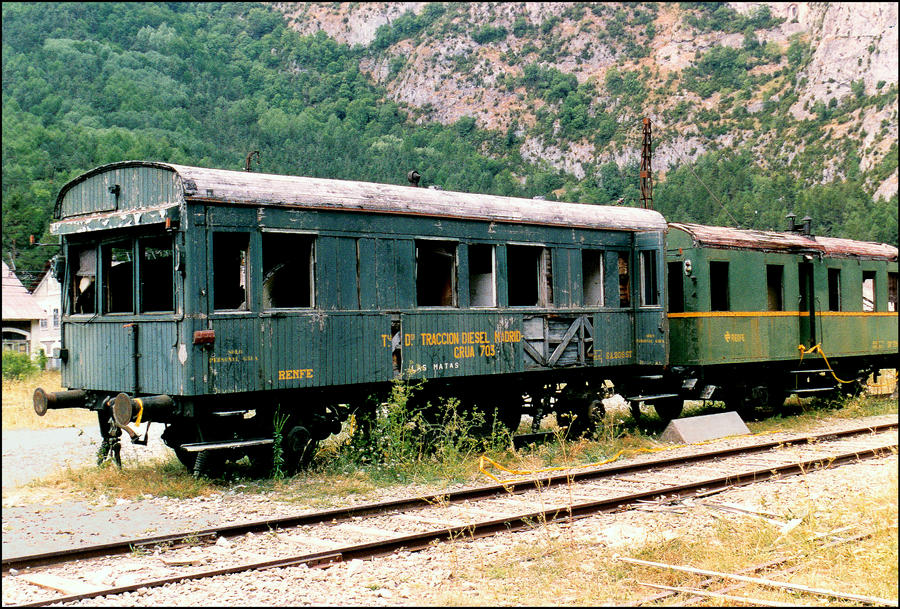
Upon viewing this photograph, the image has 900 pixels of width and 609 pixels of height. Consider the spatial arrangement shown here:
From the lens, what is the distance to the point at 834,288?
61.7 feet

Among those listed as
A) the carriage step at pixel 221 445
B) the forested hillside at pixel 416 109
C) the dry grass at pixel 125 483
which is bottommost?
the dry grass at pixel 125 483

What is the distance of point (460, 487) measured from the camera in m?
10.3

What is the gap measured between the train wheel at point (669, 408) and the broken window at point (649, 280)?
2210mm

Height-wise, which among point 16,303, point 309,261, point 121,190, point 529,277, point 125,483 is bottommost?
point 125,483

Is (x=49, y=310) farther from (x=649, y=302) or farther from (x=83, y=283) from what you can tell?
(x=649, y=302)

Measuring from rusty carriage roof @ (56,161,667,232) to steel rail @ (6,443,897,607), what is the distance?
450 cm

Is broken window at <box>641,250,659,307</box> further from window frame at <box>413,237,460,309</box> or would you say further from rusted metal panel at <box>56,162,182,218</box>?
rusted metal panel at <box>56,162,182,218</box>

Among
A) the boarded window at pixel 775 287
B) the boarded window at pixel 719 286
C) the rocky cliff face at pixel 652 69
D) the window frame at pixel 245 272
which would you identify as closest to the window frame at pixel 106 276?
the window frame at pixel 245 272

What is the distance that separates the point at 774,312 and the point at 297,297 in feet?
33.1

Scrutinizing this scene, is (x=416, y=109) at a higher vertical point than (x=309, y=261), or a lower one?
higher

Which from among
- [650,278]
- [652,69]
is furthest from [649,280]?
[652,69]

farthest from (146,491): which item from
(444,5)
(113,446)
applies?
(444,5)

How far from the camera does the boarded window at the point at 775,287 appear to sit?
17.4m

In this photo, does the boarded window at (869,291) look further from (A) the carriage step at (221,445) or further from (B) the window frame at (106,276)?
(B) the window frame at (106,276)
